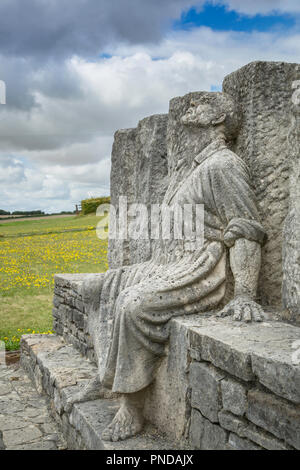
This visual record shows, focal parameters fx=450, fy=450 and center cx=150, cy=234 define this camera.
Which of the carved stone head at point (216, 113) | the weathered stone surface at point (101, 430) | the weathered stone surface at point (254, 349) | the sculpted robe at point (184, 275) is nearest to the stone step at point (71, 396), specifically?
the weathered stone surface at point (101, 430)

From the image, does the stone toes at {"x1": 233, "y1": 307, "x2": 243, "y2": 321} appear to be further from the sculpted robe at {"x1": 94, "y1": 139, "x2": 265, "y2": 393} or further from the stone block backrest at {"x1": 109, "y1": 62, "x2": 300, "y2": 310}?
the stone block backrest at {"x1": 109, "y1": 62, "x2": 300, "y2": 310}

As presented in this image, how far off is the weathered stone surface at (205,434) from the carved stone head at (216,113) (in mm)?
1937

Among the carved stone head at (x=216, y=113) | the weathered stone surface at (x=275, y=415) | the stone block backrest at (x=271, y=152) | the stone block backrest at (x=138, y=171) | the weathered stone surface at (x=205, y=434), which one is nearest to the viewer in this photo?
the weathered stone surface at (x=275, y=415)

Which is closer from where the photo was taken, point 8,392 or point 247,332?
point 247,332

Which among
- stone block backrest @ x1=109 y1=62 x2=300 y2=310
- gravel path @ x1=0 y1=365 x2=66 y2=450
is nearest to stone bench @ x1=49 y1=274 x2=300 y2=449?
stone block backrest @ x1=109 y1=62 x2=300 y2=310

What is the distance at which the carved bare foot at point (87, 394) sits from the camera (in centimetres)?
340

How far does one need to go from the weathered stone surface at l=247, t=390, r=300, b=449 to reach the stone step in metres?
0.73

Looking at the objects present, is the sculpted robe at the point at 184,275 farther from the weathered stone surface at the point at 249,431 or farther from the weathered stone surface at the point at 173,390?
the weathered stone surface at the point at 249,431

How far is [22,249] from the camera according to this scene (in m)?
12.6

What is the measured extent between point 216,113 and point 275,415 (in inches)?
83.5

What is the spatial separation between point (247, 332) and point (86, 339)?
112 inches
